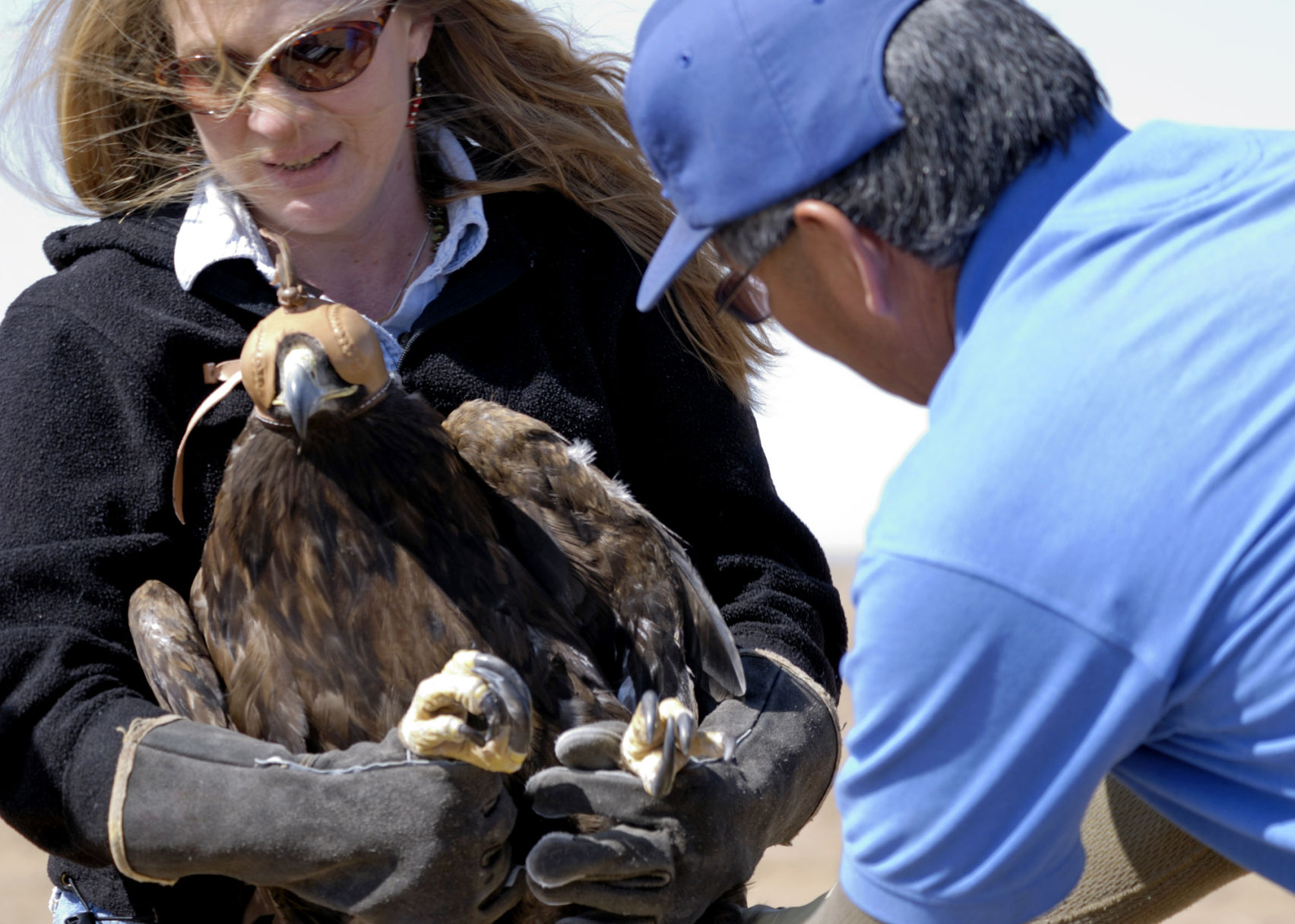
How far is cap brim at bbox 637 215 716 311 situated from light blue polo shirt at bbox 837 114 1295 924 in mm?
429

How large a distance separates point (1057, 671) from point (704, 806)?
1.10 meters

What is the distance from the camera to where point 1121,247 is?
163 cm

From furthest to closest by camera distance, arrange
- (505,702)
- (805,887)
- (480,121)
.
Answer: (805,887)
(480,121)
(505,702)

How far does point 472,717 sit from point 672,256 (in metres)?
0.85

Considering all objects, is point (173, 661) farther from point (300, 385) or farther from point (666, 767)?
point (666, 767)

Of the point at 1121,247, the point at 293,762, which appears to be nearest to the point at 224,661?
the point at 293,762

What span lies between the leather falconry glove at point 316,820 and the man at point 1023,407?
789 mm

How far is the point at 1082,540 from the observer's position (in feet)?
5.02

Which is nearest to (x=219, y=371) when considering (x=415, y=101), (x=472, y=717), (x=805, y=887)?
(x=415, y=101)

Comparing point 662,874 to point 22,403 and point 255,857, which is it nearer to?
point 255,857

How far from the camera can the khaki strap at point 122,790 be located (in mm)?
2385

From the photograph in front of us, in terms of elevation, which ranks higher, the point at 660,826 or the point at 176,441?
the point at 176,441

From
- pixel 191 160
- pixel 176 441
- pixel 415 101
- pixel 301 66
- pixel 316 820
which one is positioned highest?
pixel 301 66

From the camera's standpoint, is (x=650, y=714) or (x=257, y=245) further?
(x=257, y=245)
